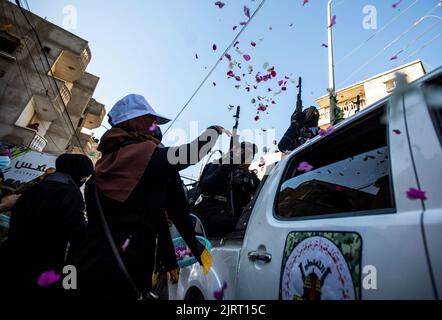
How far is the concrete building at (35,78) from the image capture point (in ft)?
54.0

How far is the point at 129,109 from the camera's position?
1.93m

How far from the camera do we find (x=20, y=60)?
685 inches

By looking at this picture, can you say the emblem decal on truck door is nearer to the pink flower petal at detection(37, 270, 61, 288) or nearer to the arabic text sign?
the pink flower petal at detection(37, 270, 61, 288)

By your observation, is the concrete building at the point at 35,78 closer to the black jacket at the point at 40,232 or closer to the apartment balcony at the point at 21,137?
the apartment balcony at the point at 21,137

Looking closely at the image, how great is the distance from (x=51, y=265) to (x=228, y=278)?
141cm

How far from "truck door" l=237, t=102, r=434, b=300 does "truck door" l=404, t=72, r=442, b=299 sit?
0.03 meters

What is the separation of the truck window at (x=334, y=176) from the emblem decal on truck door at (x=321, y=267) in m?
0.35

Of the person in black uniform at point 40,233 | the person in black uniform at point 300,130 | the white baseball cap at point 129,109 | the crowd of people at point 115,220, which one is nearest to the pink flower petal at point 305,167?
the crowd of people at point 115,220

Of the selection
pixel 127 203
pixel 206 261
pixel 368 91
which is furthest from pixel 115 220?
pixel 368 91

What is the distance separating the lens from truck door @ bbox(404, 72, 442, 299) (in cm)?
85

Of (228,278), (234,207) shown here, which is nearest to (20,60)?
(234,207)

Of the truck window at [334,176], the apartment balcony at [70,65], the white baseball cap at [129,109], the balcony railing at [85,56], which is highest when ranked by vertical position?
the balcony railing at [85,56]

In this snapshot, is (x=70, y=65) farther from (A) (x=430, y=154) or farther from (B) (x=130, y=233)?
(A) (x=430, y=154)

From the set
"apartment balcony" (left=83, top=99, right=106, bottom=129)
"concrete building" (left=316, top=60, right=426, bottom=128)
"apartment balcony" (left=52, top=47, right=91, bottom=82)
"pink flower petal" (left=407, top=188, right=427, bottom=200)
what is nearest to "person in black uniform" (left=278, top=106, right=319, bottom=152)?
"pink flower petal" (left=407, top=188, right=427, bottom=200)
